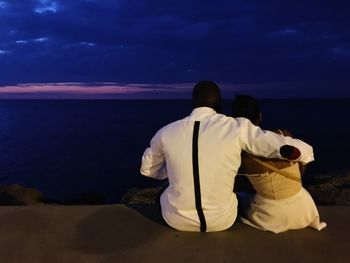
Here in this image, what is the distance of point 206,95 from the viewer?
2.73 metres

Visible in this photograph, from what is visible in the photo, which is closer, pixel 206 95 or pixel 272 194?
pixel 206 95

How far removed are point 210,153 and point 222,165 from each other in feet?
0.46

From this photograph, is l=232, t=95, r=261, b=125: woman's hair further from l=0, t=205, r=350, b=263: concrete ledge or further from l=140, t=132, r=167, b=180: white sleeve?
l=0, t=205, r=350, b=263: concrete ledge

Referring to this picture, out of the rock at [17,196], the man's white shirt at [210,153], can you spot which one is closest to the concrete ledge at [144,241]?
the man's white shirt at [210,153]

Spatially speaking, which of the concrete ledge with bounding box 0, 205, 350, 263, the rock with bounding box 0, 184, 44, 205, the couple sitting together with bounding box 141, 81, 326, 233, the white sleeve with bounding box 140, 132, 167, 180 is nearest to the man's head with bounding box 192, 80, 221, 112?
the couple sitting together with bounding box 141, 81, 326, 233

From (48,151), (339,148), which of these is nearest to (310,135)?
(339,148)

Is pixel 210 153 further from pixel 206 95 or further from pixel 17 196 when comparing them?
pixel 17 196

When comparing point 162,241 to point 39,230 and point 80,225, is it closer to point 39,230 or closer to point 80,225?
point 80,225

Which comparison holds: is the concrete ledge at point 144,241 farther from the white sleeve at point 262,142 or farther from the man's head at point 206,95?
the man's head at point 206,95

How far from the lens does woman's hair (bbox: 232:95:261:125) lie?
2.75 m

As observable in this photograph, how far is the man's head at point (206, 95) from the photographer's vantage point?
2732 mm

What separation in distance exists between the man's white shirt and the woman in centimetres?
13

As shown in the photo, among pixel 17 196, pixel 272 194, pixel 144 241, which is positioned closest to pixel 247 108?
pixel 272 194

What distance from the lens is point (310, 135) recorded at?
42.9 metres
